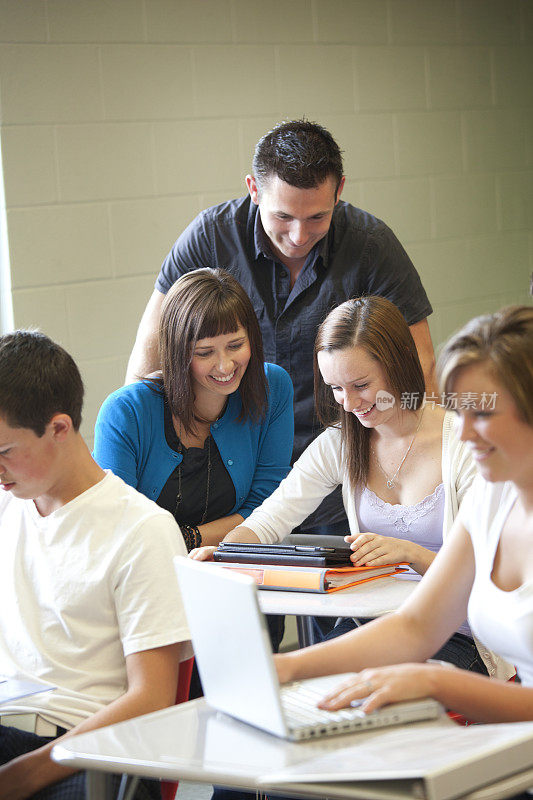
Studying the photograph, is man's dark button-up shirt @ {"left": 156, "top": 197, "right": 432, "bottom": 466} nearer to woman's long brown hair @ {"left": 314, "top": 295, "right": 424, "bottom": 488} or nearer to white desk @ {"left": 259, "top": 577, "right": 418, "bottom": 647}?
woman's long brown hair @ {"left": 314, "top": 295, "right": 424, "bottom": 488}

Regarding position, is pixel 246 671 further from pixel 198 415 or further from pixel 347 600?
pixel 198 415

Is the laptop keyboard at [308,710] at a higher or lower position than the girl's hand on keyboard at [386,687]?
lower

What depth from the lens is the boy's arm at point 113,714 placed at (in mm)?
1372

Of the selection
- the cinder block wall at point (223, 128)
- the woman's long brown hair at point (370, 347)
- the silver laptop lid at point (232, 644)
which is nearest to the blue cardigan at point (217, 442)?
the woman's long brown hair at point (370, 347)

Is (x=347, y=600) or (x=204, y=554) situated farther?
(x=204, y=554)

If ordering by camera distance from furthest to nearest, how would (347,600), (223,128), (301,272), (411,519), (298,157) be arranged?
(223,128)
(301,272)
(298,157)
(411,519)
(347,600)

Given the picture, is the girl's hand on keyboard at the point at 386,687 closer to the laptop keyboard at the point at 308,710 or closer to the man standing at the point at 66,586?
the laptop keyboard at the point at 308,710

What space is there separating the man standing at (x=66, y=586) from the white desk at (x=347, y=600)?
31cm

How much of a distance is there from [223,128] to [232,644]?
2559 mm

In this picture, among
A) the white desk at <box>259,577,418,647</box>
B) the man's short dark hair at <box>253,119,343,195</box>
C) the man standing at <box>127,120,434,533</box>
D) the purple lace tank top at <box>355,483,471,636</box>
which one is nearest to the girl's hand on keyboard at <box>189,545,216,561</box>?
the white desk at <box>259,577,418,647</box>

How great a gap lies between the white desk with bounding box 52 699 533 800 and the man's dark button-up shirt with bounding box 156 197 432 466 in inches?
62.4

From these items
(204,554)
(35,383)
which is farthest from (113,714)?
(204,554)

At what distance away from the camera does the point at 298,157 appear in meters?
2.42

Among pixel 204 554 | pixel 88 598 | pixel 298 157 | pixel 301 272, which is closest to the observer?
pixel 88 598
